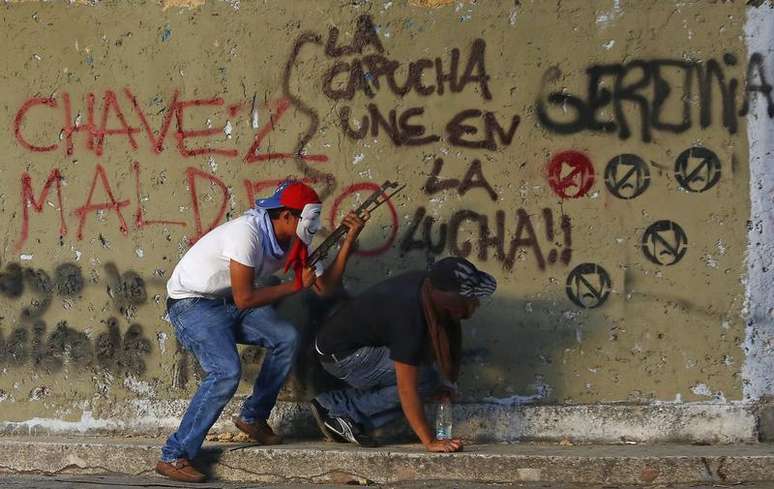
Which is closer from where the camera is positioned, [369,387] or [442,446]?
[442,446]

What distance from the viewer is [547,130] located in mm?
6242

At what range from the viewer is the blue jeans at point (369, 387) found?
20.0 feet

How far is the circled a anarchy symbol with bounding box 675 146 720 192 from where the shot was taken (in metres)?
6.12

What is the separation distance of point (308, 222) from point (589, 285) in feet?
5.04

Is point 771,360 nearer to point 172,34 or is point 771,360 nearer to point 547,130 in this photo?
point 547,130

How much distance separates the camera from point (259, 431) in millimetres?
6121

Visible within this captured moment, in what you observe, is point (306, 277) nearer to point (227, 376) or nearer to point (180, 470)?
point (227, 376)

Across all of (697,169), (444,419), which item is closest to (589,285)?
(697,169)

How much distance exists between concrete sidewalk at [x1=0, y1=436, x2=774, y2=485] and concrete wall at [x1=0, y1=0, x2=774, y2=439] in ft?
1.28

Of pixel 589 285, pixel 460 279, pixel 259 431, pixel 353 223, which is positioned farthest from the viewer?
pixel 589 285

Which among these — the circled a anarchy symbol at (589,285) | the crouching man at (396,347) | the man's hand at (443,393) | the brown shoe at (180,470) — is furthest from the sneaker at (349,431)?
the circled a anarchy symbol at (589,285)

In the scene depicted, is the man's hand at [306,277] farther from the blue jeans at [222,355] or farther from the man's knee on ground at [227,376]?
the man's knee on ground at [227,376]

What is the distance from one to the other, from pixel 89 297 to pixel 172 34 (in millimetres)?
1554

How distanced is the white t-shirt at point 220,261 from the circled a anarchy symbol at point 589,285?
154 centimetres
